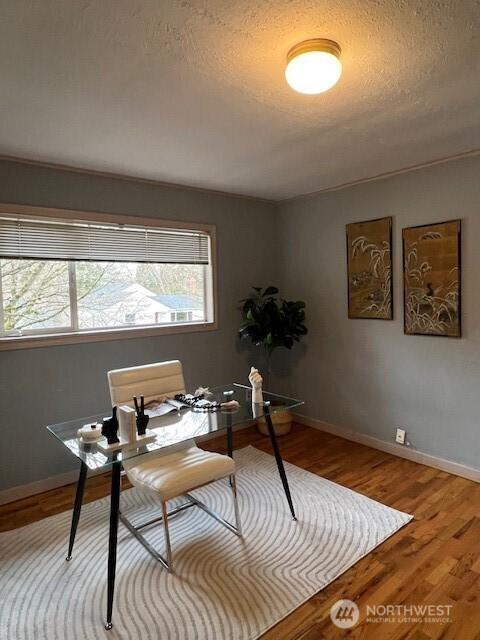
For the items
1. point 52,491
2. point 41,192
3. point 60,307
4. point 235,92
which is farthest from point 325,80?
point 52,491

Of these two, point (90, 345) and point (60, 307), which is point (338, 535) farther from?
point (60, 307)

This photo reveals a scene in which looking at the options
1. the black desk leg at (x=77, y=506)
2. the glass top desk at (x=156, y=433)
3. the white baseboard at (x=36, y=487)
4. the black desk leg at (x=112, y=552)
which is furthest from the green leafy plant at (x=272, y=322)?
the black desk leg at (x=112, y=552)

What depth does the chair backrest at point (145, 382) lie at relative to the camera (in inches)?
94.7

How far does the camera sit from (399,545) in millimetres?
2133

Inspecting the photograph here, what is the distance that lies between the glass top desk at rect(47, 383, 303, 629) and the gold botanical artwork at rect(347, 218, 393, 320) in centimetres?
142

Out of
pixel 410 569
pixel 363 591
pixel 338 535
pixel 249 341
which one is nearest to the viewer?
pixel 363 591

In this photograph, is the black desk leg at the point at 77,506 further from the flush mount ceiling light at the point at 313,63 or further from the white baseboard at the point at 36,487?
the flush mount ceiling light at the point at 313,63

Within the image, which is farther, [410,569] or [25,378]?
[25,378]

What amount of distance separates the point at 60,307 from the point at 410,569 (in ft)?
9.36

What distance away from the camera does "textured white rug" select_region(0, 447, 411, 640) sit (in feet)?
5.50

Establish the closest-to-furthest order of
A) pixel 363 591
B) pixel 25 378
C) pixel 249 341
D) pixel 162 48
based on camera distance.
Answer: pixel 162 48, pixel 363 591, pixel 25 378, pixel 249 341

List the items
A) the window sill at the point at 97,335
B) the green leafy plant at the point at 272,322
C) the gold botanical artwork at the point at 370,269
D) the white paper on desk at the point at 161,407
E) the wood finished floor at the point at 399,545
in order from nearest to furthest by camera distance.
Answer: the wood finished floor at the point at 399,545 < the white paper on desk at the point at 161,407 < the window sill at the point at 97,335 < the gold botanical artwork at the point at 370,269 < the green leafy plant at the point at 272,322

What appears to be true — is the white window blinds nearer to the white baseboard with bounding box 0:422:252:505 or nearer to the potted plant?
the potted plant

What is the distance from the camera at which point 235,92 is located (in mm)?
1828
